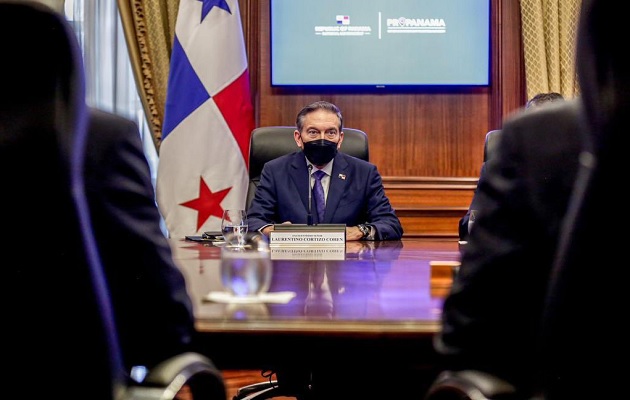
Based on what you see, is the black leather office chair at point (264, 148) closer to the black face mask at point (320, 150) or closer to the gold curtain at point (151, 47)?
the black face mask at point (320, 150)

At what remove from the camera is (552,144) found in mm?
908

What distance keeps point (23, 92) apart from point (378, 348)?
741 mm

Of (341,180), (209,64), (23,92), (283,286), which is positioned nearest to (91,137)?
(23,92)

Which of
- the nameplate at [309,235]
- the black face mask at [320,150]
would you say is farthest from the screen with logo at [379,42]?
the nameplate at [309,235]

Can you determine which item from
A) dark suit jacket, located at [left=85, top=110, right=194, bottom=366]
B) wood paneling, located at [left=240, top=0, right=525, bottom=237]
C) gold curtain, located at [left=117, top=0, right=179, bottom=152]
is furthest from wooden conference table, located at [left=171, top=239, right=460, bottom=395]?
gold curtain, located at [left=117, top=0, right=179, bottom=152]

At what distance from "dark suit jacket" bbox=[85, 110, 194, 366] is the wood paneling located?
3.41 metres

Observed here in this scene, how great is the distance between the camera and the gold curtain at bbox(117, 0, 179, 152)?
4355mm

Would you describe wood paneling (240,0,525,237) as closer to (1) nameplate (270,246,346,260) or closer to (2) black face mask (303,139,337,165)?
(2) black face mask (303,139,337,165)

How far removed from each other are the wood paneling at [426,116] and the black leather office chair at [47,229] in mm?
3696

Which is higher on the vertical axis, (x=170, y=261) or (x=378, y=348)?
(x=170, y=261)

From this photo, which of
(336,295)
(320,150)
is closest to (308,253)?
(336,295)

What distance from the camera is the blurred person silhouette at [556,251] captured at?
0.66 metres

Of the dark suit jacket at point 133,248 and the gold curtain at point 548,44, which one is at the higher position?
the gold curtain at point 548,44

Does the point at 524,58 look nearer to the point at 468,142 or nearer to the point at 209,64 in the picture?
the point at 468,142
